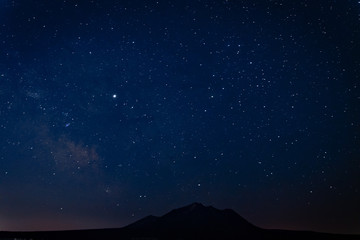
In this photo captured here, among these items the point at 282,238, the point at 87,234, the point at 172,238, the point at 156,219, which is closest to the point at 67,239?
the point at 87,234

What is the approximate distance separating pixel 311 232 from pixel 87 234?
92.7 ft

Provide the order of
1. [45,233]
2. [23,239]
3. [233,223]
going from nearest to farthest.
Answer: [23,239], [45,233], [233,223]

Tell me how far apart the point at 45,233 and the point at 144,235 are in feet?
36.4

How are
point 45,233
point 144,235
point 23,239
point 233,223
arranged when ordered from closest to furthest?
point 23,239 → point 144,235 → point 45,233 → point 233,223

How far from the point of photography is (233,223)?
6975 cm

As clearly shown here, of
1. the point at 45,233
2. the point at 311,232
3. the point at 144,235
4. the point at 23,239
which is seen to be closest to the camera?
the point at 23,239

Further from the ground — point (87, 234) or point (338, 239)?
point (87, 234)

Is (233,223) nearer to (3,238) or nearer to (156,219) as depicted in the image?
(156,219)

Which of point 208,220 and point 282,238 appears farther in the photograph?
point 208,220

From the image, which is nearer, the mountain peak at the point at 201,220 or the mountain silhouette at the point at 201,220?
the mountain silhouette at the point at 201,220

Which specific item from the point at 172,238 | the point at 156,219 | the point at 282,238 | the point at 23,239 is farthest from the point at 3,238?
the point at 156,219

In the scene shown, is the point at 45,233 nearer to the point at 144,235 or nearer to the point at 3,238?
the point at 3,238

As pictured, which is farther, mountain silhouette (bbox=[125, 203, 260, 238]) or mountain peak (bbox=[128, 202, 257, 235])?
mountain peak (bbox=[128, 202, 257, 235])

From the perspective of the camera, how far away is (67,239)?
31.5 metres
